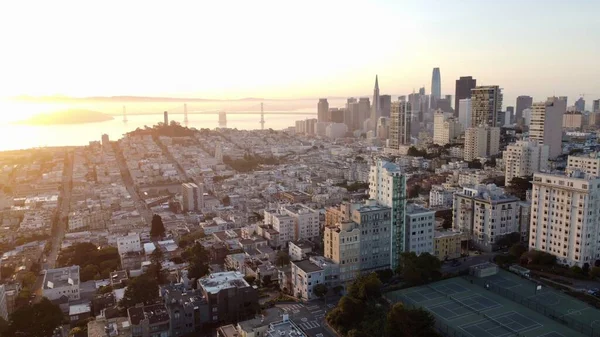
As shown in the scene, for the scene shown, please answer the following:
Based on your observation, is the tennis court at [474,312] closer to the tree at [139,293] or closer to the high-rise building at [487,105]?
the tree at [139,293]

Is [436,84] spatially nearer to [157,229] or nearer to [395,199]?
[157,229]

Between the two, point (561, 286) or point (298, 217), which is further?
point (298, 217)

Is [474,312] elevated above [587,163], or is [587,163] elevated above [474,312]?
[587,163]

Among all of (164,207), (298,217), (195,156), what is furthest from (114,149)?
(298,217)

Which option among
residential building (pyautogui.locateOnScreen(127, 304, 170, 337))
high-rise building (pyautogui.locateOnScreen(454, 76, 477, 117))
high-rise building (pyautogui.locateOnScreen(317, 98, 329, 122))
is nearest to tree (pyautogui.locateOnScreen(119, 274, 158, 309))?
residential building (pyautogui.locateOnScreen(127, 304, 170, 337))

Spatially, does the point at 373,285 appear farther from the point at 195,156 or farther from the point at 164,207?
the point at 195,156

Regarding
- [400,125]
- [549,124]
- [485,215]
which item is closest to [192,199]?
[485,215]
